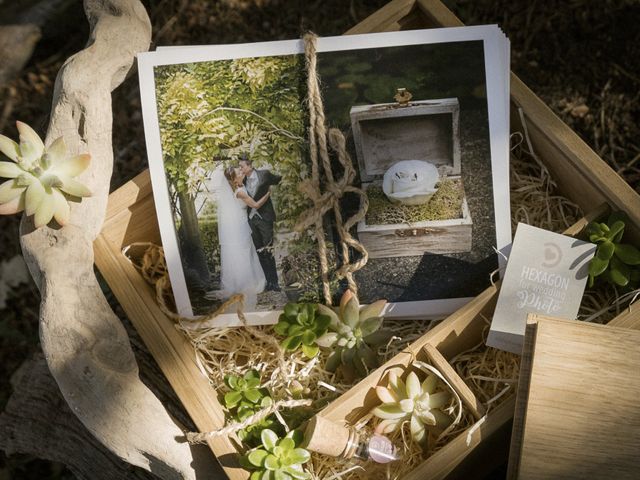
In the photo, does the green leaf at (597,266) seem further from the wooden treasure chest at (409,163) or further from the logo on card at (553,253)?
the wooden treasure chest at (409,163)

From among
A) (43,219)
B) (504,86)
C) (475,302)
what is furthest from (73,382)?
(504,86)

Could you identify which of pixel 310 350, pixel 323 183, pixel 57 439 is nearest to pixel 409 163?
pixel 323 183

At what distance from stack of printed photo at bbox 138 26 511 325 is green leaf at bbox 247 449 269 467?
36 centimetres

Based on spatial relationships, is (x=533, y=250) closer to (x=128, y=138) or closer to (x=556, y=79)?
(x=556, y=79)

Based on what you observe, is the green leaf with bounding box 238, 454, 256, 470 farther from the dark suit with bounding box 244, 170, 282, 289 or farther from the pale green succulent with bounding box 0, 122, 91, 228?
the pale green succulent with bounding box 0, 122, 91, 228

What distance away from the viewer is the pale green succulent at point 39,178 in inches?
45.1

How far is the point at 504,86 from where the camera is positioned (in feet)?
4.15

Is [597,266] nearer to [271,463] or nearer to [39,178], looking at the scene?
[271,463]

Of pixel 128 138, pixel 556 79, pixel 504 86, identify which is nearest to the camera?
pixel 504 86

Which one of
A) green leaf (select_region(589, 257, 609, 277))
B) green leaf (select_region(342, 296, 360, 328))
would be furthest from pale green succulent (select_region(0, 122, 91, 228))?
green leaf (select_region(589, 257, 609, 277))

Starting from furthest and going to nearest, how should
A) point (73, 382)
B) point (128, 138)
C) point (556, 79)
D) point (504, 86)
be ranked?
point (128, 138)
point (556, 79)
point (504, 86)
point (73, 382)

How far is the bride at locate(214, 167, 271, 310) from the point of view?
1274 millimetres

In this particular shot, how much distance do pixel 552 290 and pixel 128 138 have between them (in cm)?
135

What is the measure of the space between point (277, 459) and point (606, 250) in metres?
0.68
